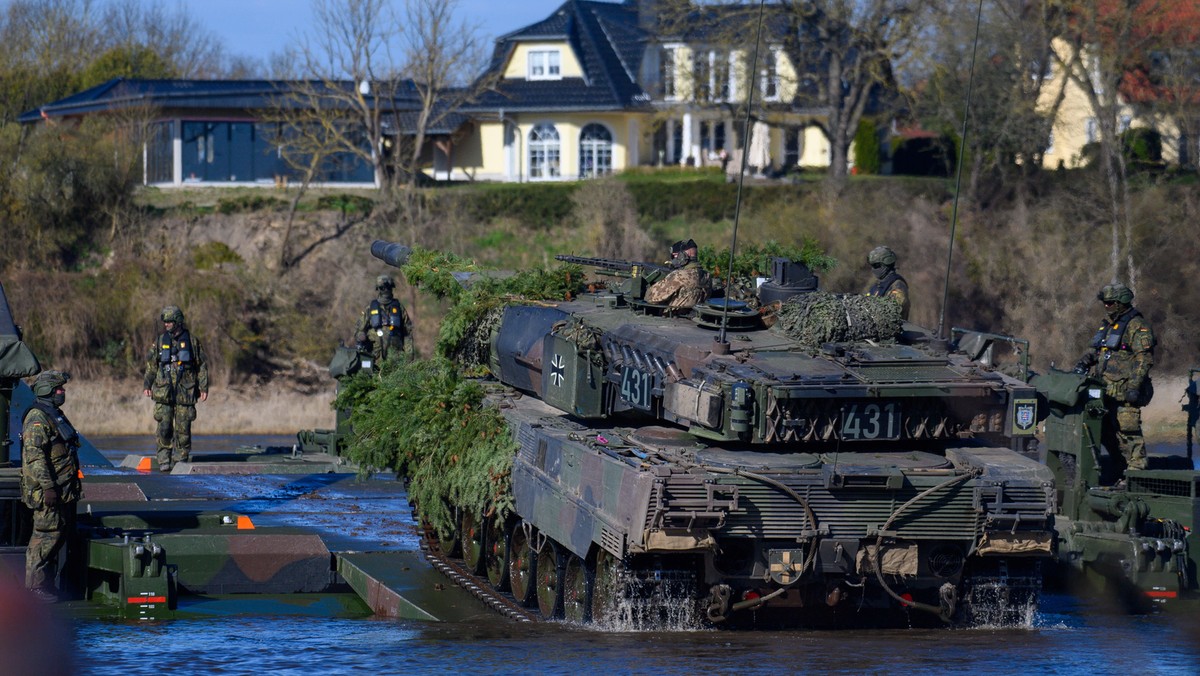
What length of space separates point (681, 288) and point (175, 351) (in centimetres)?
905

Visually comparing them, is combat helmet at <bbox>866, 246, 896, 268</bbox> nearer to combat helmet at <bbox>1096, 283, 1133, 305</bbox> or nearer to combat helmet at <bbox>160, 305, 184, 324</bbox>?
combat helmet at <bbox>1096, 283, 1133, 305</bbox>

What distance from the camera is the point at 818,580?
12.0 meters

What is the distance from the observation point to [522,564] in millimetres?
14086

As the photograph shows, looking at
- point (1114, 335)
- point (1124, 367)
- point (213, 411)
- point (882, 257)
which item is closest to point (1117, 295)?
point (1114, 335)

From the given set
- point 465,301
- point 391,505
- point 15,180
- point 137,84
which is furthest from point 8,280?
point 465,301

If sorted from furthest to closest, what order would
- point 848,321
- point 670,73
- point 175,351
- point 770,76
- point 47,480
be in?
point 670,73 < point 770,76 < point 175,351 < point 47,480 < point 848,321

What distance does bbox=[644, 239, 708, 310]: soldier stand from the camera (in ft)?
46.9

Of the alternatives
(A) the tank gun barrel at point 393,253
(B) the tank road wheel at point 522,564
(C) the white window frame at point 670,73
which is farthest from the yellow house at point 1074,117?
(B) the tank road wheel at point 522,564

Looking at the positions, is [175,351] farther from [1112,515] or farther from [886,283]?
[1112,515]

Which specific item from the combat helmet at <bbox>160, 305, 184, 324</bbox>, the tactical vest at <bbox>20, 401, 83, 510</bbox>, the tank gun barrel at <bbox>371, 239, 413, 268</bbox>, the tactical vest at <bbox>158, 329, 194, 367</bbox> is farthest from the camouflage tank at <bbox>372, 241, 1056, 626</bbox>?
the tactical vest at <bbox>158, 329, 194, 367</bbox>

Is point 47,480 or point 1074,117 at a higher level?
point 1074,117

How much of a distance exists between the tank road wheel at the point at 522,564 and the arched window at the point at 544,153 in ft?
124

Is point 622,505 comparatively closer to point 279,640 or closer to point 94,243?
point 279,640

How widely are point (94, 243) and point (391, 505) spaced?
23.2 m
